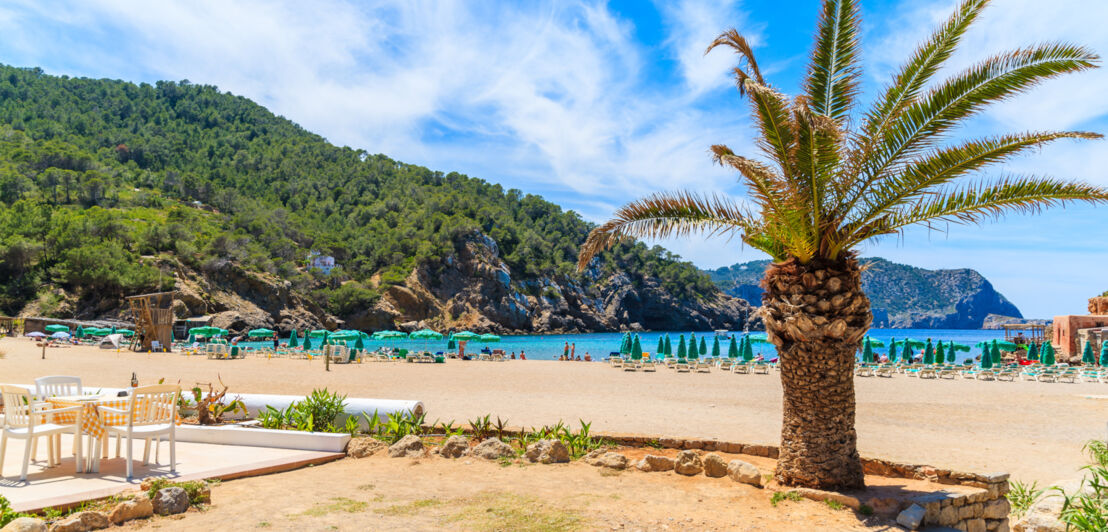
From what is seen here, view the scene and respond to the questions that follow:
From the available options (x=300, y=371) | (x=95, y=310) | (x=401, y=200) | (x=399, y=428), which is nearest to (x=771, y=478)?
(x=399, y=428)

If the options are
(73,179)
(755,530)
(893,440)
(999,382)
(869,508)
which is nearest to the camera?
(755,530)

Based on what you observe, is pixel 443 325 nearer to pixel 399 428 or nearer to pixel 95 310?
pixel 95 310

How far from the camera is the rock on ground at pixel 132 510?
4.74m

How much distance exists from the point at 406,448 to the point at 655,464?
10.00 ft

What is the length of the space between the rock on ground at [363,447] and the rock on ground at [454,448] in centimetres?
82

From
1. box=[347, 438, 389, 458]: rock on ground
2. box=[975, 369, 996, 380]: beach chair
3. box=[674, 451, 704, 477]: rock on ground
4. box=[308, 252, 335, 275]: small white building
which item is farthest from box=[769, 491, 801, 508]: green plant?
box=[308, 252, 335, 275]: small white building

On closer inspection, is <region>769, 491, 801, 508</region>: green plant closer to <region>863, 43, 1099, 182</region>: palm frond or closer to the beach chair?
<region>863, 43, 1099, 182</region>: palm frond

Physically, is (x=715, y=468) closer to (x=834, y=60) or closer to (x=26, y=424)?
(x=834, y=60)

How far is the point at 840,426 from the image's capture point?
6.06 metres

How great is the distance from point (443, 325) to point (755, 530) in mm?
77285

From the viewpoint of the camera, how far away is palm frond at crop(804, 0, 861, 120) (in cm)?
616

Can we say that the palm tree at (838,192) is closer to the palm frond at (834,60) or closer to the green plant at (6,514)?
the palm frond at (834,60)

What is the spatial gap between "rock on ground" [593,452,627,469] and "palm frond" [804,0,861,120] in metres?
4.39

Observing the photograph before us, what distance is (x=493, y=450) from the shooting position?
25.1ft
